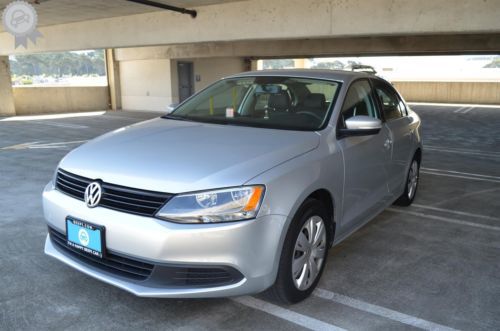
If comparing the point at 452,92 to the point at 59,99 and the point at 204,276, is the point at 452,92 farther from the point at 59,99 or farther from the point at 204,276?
the point at 204,276

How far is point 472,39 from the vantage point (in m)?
16.0

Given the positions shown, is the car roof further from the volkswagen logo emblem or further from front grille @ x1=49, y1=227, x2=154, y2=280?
front grille @ x1=49, y1=227, x2=154, y2=280

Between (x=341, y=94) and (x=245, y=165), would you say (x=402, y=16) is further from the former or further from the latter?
(x=245, y=165)

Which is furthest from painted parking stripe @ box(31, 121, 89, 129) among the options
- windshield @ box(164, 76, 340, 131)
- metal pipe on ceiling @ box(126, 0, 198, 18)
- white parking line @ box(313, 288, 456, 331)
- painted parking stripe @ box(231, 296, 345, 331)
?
white parking line @ box(313, 288, 456, 331)

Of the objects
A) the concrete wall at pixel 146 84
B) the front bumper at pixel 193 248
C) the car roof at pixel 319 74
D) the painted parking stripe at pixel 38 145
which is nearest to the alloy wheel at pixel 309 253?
the front bumper at pixel 193 248

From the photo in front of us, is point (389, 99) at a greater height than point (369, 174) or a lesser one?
greater

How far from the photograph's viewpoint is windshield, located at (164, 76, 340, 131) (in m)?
3.43

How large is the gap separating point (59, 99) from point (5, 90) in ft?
8.31


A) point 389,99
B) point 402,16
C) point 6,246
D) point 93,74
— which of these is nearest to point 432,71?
point 93,74

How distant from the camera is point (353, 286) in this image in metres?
3.20

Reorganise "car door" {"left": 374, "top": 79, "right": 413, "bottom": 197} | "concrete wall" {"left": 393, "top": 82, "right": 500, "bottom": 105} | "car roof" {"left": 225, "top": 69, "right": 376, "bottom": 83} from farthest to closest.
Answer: "concrete wall" {"left": 393, "top": 82, "right": 500, "bottom": 105}
"car door" {"left": 374, "top": 79, "right": 413, "bottom": 197}
"car roof" {"left": 225, "top": 69, "right": 376, "bottom": 83}

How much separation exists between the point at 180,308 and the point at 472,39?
1673 cm

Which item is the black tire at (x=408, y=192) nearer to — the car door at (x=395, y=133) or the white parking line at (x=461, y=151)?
the car door at (x=395, y=133)

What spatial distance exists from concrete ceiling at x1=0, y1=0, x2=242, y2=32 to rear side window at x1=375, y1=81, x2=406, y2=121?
21.2 feet
